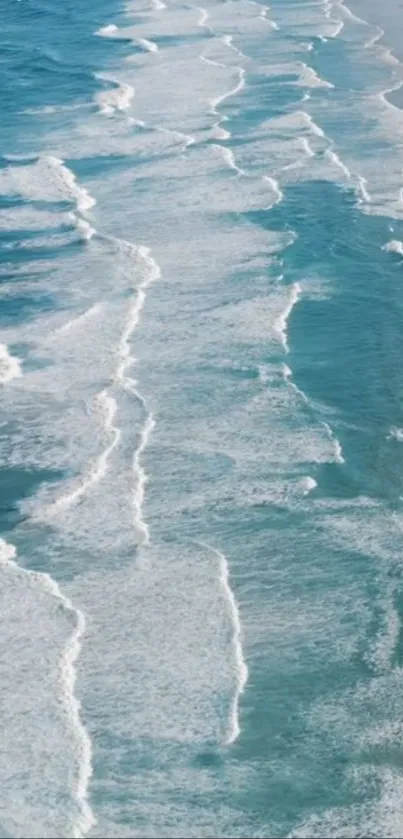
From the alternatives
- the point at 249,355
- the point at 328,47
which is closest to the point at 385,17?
the point at 328,47

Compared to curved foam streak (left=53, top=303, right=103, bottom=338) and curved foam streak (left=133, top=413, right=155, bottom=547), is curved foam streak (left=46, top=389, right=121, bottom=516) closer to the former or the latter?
curved foam streak (left=133, top=413, right=155, bottom=547)

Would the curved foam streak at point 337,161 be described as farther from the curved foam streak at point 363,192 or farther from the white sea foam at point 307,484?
the white sea foam at point 307,484

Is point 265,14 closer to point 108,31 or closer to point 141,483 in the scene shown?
point 108,31

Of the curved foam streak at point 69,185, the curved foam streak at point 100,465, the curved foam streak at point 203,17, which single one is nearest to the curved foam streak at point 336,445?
the curved foam streak at point 100,465

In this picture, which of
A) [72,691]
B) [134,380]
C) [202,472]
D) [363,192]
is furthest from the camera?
[363,192]

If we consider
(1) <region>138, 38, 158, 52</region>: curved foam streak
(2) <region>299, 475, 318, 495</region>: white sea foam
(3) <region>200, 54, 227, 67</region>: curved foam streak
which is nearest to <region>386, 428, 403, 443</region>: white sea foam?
(2) <region>299, 475, 318, 495</region>: white sea foam

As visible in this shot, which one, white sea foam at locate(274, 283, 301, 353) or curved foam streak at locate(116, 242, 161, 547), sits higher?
white sea foam at locate(274, 283, 301, 353)

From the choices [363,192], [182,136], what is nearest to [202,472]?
[363,192]
